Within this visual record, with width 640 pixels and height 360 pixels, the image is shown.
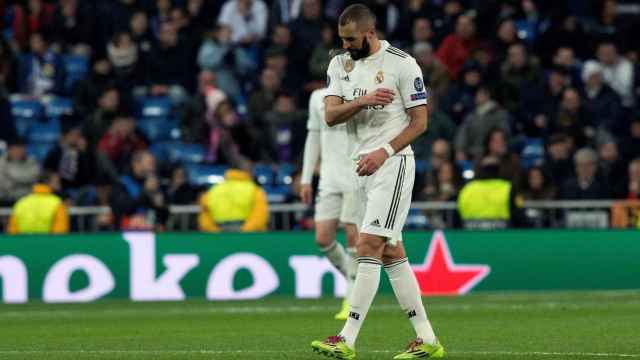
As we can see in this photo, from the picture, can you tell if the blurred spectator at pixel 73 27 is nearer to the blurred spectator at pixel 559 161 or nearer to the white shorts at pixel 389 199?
the blurred spectator at pixel 559 161

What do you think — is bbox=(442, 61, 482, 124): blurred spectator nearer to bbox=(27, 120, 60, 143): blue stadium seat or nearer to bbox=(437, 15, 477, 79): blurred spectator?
bbox=(437, 15, 477, 79): blurred spectator

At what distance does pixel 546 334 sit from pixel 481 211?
7.67 m

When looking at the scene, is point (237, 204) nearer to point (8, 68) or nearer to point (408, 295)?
point (8, 68)

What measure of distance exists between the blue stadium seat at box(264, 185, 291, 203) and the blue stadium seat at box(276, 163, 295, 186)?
0.14m

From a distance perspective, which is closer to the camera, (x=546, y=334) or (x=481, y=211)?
(x=546, y=334)

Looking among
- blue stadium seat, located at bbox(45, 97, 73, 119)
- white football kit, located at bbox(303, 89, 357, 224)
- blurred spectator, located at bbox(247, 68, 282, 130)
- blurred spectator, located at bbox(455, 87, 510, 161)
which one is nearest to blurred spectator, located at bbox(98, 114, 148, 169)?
blurred spectator, located at bbox(247, 68, 282, 130)

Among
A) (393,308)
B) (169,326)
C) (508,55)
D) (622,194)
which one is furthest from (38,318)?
(508,55)

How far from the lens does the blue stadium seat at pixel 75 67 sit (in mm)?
25234

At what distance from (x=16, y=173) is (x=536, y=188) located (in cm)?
702

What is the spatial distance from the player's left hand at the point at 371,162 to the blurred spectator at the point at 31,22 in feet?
53.5

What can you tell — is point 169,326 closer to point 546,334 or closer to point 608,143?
point 546,334

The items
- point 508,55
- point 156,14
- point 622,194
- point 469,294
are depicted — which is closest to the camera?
point 469,294

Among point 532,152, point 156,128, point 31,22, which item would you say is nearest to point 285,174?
point 156,128

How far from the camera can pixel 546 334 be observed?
12.1 m
